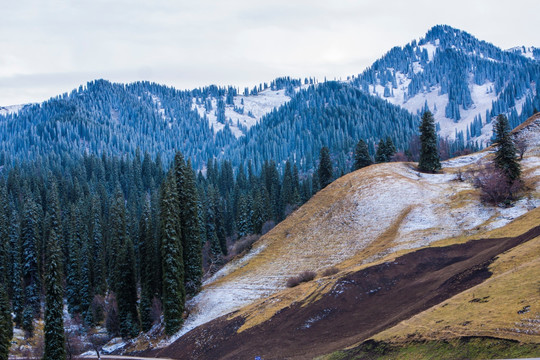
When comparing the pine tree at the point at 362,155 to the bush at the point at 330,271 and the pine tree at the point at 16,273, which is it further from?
the pine tree at the point at 16,273

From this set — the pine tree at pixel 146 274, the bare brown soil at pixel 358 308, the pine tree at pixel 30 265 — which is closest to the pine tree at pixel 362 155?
the pine tree at pixel 146 274

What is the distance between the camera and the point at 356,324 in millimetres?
36500

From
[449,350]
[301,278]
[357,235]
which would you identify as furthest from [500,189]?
[449,350]

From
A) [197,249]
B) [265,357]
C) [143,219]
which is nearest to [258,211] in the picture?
[143,219]

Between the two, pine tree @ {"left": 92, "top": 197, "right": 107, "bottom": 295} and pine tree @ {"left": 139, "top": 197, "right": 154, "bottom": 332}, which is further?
pine tree @ {"left": 92, "top": 197, "right": 107, "bottom": 295}

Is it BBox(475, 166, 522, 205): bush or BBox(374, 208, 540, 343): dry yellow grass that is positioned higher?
BBox(475, 166, 522, 205): bush

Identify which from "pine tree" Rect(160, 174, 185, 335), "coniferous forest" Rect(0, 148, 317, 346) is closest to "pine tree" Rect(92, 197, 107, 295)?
"coniferous forest" Rect(0, 148, 317, 346)

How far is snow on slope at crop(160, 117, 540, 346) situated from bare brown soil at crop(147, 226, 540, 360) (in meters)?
5.51

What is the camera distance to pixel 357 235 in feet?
198

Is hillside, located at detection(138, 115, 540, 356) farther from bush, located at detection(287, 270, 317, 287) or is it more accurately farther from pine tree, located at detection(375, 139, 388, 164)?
pine tree, located at detection(375, 139, 388, 164)

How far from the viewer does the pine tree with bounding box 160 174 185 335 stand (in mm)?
53438

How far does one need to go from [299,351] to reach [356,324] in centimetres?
499

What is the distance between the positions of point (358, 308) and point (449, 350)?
610 inches

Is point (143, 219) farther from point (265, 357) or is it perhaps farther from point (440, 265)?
point (440, 265)
